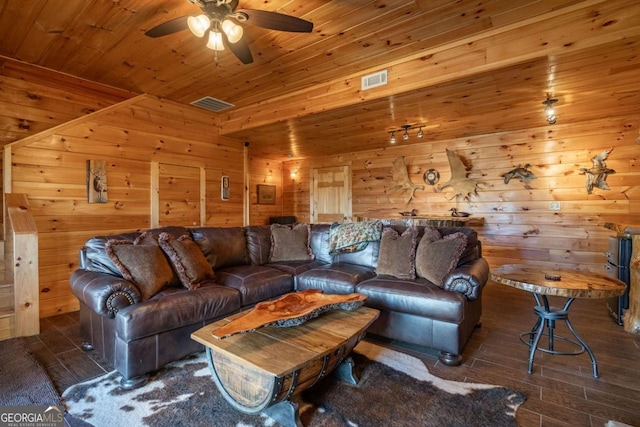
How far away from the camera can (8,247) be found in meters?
3.13

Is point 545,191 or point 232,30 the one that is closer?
point 232,30

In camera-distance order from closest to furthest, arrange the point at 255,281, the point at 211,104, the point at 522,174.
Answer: the point at 255,281 < the point at 211,104 < the point at 522,174

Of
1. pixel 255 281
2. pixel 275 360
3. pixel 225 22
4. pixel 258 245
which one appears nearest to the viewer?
pixel 275 360

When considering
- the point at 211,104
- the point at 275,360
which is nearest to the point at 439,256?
the point at 275,360

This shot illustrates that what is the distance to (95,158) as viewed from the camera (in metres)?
3.68

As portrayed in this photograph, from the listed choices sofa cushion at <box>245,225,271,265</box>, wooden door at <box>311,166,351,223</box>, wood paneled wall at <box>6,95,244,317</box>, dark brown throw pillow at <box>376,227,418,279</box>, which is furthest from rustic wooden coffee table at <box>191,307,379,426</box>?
wooden door at <box>311,166,351,223</box>

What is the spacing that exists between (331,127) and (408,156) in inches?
77.6

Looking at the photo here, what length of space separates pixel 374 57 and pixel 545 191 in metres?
3.50

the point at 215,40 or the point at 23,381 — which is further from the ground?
the point at 215,40

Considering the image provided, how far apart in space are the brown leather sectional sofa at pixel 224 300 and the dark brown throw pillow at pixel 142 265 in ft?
0.20

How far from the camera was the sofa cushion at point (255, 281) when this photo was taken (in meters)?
2.66

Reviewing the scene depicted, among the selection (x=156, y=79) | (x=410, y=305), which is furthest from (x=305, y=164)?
(x=410, y=305)

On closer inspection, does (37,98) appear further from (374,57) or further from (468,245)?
(468,245)

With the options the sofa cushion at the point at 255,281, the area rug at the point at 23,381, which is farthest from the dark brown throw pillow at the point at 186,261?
the area rug at the point at 23,381
